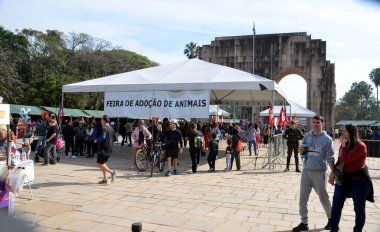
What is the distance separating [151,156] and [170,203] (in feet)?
13.3

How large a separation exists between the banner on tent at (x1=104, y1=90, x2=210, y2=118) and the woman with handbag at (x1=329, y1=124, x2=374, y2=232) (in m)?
7.61

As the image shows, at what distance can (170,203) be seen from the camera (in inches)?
278

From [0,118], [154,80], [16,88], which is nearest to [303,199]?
[0,118]

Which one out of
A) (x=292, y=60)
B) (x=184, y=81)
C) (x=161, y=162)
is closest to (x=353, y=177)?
(x=161, y=162)

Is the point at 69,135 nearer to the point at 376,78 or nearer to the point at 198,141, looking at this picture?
the point at 198,141

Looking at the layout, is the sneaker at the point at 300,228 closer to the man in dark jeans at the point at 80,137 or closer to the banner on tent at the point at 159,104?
the banner on tent at the point at 159,104

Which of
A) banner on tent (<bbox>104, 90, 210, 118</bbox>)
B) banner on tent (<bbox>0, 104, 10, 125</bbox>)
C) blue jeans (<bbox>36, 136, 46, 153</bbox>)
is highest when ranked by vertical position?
banner on tent (<bbox>104, 90, 210, 118</bbox>)

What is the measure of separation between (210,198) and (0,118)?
4.29m

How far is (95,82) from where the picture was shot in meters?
14.8

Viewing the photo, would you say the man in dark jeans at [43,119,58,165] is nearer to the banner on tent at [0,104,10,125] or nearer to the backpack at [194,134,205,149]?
the backpack at [194,134,205,149]

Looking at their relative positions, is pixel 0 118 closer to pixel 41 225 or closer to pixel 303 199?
pixel 41 225

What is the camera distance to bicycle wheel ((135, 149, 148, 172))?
36.3ft

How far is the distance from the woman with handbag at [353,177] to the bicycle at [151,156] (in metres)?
6.72

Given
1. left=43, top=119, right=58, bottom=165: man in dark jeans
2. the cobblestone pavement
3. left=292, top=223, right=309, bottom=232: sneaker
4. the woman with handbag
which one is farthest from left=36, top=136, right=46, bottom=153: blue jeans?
the woman with handbag
